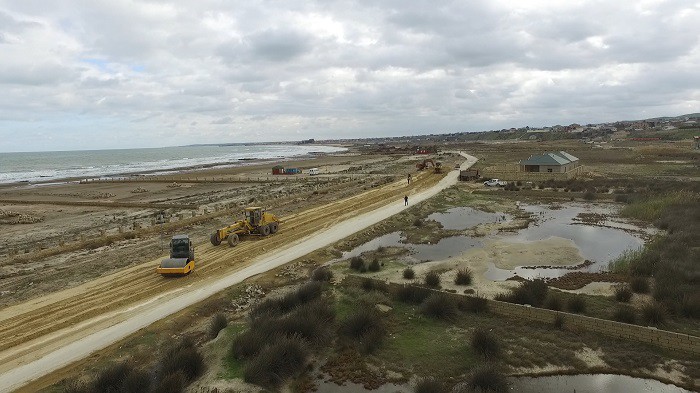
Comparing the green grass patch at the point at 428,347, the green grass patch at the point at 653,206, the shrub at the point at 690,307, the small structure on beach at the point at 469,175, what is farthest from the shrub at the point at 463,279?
the small structure on beach at the point at 469,175

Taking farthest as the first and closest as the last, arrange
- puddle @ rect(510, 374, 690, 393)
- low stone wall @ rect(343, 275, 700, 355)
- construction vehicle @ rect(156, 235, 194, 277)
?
construction vehicle @ rect(156, 235, 194, 277) → low stone wall @ rect(343, 275, 700, 355) → puddle @ rect(510, 374, 690, 393)

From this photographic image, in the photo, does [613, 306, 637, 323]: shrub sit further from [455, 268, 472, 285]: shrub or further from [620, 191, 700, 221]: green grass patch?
[620, 191, 700, 221]: green grass patch

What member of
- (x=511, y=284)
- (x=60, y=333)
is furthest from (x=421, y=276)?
(x=60, y=333)

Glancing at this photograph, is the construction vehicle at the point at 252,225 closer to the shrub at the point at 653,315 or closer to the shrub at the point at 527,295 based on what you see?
the shrub at the point at 527,295

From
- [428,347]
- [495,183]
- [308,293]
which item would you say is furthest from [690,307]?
[495,183]

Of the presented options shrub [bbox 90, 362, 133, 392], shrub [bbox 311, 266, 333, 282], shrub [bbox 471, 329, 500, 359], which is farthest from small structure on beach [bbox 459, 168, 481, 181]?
shrub [bbox 90, 362, 133, 392]

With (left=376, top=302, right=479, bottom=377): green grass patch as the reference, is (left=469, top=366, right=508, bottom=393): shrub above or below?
above
